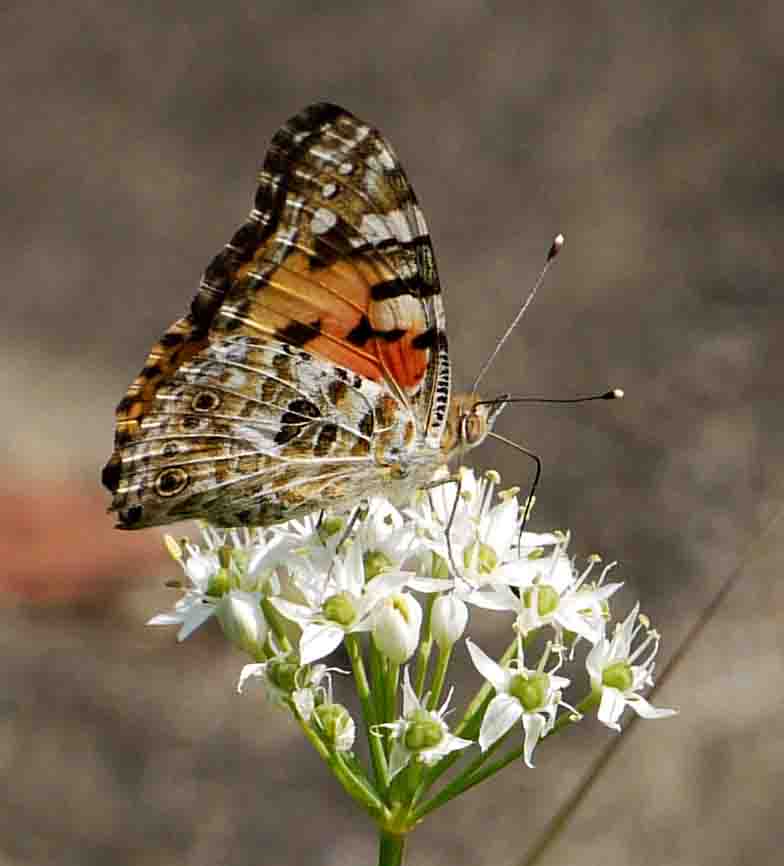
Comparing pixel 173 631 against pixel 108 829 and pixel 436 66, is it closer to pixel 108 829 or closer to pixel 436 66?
pixel 108 829

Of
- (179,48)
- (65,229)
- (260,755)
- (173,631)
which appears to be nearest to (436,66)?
(179,48)

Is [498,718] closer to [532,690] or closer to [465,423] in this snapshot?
[532,690]

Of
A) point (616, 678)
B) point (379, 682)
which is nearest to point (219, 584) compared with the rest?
point (379, 682)

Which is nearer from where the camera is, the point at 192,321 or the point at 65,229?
the point at 192,321

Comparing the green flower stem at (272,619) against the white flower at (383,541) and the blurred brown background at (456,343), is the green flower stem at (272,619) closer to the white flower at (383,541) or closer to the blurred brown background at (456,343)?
the white flower at (383,541)

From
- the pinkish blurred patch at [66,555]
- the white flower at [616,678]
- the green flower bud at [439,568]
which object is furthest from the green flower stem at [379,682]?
the pinkish blurred patch at [66,555]

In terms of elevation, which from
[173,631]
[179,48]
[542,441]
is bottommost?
[173,631]

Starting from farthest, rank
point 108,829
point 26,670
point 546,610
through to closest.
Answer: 1. point 26,670
2. point 108,829
3. point 546,610
